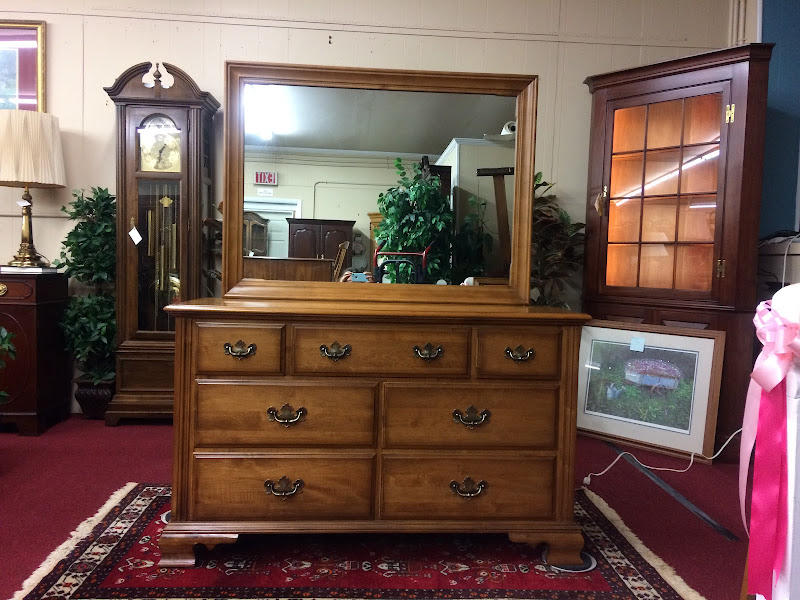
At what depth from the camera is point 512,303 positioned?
2057mm

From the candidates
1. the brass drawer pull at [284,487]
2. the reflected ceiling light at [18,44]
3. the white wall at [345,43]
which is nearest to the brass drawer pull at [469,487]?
the brass drawer pull at [284,487]

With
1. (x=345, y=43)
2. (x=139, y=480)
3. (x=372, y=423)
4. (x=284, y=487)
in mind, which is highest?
(x=345, y=43)

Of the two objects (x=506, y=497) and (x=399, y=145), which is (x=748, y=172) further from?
(x=506, y=497)

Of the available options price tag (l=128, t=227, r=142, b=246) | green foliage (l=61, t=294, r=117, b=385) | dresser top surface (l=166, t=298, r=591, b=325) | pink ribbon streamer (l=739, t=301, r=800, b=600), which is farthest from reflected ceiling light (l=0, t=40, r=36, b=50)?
pink ribbon streamer (l=739, t=301, r=800, b=600)

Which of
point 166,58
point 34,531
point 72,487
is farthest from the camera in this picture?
point 166,58

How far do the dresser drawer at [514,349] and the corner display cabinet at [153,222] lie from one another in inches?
82.8

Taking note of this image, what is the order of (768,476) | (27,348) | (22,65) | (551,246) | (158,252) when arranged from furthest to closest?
(551,246), (22,65), (158,252), (27,348), (768,476)

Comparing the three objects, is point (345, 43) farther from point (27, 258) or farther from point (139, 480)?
point (139, 480)

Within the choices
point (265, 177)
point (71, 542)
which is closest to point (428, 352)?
point (265, 177)

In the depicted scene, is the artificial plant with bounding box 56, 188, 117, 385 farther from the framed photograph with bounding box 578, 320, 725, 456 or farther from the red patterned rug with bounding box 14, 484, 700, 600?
the framed photograph with bounding box 578, 320, 725, 456

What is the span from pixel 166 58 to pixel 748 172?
349 cm

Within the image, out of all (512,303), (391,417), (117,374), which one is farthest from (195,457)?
(117,374)

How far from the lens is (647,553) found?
192 centimetres

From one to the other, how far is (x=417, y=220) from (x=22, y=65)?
302 cm
